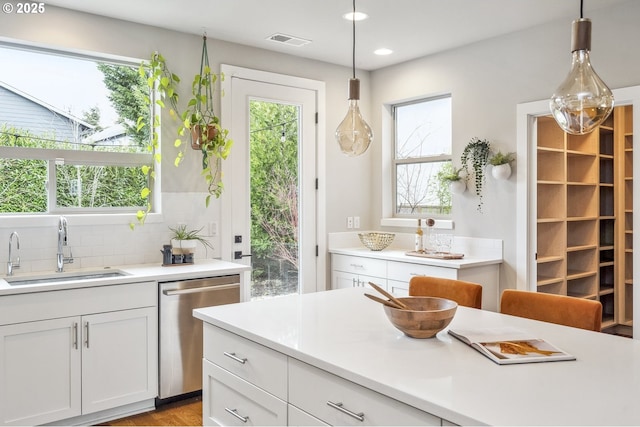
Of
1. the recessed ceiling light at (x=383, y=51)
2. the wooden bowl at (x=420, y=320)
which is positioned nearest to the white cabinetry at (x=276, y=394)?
the wooden bowl at (x=420, y=320)

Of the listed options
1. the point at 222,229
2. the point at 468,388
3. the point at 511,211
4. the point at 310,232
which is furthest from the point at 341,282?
the point at 468,388

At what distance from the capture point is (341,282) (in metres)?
4.76

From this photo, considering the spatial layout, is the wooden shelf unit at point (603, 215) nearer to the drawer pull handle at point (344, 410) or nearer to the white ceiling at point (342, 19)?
the white ceiling at point (342, 19)

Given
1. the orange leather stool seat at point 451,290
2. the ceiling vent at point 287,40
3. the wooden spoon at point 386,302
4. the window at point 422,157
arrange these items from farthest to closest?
the window at point 422,157
the ceiling vent at point 287,40
the orange leather stool seat at point 451,290
the wooden spoon at point 386,302

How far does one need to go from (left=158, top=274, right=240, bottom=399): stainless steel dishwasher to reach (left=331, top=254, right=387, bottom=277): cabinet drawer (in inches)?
55.4

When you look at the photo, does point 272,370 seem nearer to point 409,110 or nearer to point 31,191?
point 31,191

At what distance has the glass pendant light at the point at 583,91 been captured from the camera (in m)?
1.67

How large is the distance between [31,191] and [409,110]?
128 inches

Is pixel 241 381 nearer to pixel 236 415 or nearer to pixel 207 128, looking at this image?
pixel 236 415

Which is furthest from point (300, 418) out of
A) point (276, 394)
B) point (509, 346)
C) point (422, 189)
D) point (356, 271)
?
point (422, 189)

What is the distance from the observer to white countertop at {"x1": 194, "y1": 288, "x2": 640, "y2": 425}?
3.87ft

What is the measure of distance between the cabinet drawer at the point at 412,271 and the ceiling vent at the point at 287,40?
1.91 meters

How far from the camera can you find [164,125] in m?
3.84

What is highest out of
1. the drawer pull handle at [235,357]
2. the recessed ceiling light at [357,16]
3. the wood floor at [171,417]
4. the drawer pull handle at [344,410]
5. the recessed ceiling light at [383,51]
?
the recessed ceiling light at [383,51]
